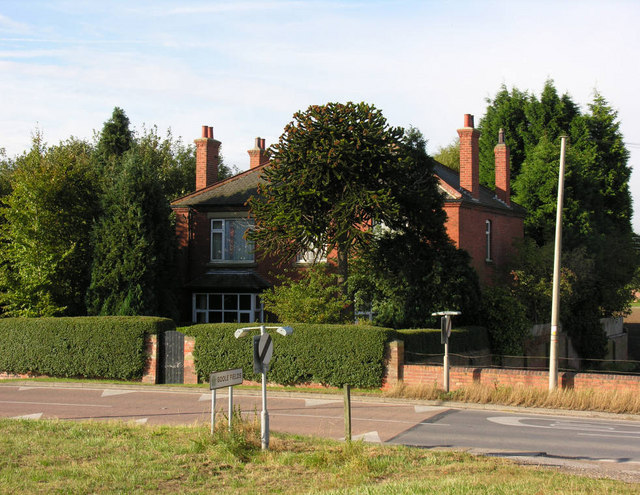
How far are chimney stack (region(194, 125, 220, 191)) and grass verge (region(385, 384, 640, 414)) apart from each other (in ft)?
64.2

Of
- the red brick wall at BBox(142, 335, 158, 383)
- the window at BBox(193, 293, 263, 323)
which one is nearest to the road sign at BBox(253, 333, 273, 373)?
the red brick wall at BBox(142, 335, 158, 383)

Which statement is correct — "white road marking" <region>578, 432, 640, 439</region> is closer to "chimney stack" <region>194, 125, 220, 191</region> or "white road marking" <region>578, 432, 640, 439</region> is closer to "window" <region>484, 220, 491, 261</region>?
"window" <region>484, 220, 491, 261</region>

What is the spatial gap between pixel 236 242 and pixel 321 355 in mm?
12871

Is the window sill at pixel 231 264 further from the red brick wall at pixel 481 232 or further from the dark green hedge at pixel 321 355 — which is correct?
the dark green hedge at pixel 321 355

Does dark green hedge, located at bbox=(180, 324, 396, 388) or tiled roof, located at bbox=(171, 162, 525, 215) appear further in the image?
tiled roof, located at bbox=(171, 162, 525, 215)

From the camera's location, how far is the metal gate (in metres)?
26.0

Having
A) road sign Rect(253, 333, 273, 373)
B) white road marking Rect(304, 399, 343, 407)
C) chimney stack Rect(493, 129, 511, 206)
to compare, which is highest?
chimney stack Rect(493, 129, 511, 206)

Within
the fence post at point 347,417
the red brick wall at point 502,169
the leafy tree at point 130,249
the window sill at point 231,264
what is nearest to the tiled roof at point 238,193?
the red brick wall at point 502,169

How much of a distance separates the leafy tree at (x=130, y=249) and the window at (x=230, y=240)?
4.20 m

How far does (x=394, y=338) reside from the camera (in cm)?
2334

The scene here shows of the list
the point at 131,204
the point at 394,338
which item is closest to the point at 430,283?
the point at 394,338

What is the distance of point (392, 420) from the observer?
17.5 metres

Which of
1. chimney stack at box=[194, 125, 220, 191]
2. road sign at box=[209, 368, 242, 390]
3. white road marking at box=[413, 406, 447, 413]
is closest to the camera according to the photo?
road sign at box=[209, 368, 242, 390]

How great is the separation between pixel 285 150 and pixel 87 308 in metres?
11.0
